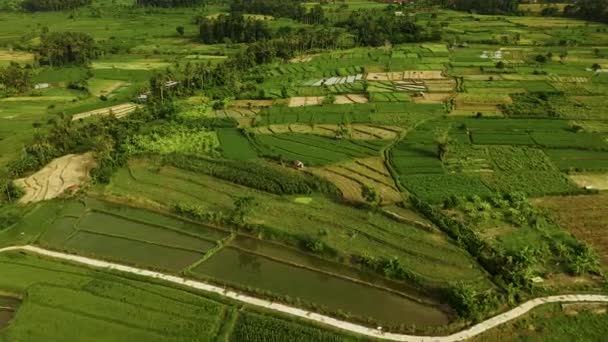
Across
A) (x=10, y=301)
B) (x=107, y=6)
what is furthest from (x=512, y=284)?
(x=107, y=6)

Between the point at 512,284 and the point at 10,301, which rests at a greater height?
the point at 512,284

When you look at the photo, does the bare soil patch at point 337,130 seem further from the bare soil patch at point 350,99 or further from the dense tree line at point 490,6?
the dense tree line at point 490,6

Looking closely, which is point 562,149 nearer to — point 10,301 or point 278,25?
point 10,301

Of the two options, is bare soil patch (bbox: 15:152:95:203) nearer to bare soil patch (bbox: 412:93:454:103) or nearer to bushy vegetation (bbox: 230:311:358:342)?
bushy vegetation (bbox: 230:311:358:342)

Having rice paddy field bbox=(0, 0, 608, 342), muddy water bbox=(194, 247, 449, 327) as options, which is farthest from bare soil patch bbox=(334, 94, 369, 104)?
muddy water bbox=(194, 247, 449, 327)

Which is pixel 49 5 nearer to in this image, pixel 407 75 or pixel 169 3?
pixel 169 3
